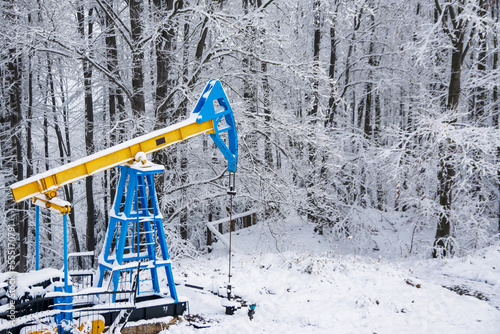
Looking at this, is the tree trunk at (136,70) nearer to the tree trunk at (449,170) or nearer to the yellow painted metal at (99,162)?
the yellow painted metal at (99,162)

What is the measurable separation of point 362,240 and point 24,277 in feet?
39.5

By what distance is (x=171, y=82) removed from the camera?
1277 cm

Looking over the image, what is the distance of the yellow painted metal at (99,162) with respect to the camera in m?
5.74

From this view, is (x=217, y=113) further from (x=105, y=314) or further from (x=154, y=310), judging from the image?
(x=105, y=314)

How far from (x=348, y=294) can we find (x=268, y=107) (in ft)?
17.6

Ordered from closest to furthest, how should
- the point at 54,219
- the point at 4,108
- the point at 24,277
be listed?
the point at 24,277 < the point at 4,108 < the point at 54,219

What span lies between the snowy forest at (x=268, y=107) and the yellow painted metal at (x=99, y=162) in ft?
10.4

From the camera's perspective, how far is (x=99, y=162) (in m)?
6.38

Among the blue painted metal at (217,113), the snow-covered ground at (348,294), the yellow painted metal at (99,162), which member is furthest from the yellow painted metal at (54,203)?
the snow-covered ground at (348,294)

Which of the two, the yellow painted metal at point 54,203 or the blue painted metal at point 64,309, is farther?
the blue painted metal at point 64,309

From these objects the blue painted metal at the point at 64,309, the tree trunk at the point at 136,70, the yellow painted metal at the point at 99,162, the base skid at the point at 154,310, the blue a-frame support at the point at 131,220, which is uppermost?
the tree trunk at the point at 136,70

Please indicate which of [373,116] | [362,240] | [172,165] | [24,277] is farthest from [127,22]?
[373,116]

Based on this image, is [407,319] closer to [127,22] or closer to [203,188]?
[203,188]

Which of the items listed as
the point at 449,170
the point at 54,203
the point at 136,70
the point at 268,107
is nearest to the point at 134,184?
the point at 54,203
